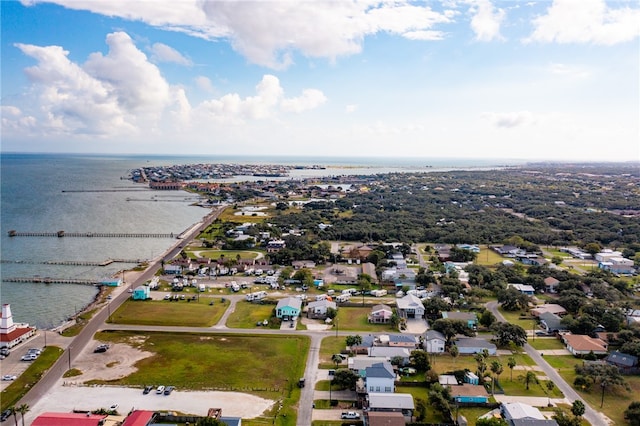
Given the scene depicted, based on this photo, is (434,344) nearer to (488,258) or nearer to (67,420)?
(67,420)

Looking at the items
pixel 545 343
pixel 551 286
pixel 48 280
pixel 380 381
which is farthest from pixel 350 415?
pixel 48 280

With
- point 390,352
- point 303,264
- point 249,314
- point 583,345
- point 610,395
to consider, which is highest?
point 303,264

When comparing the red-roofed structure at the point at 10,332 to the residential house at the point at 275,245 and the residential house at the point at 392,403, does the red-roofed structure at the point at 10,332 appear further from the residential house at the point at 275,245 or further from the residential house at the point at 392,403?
the residential house at the point at 275,245

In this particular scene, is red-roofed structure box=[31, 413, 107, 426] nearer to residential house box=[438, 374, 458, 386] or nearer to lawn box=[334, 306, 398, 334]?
lawn box=[334, 306, 398, 334]

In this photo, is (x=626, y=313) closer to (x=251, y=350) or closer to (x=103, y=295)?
(x=251, y=350)

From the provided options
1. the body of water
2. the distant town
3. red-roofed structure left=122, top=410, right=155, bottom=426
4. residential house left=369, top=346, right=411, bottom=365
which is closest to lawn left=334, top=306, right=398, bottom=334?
the distant town

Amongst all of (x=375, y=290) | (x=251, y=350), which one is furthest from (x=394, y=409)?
(x=375, y=290)
